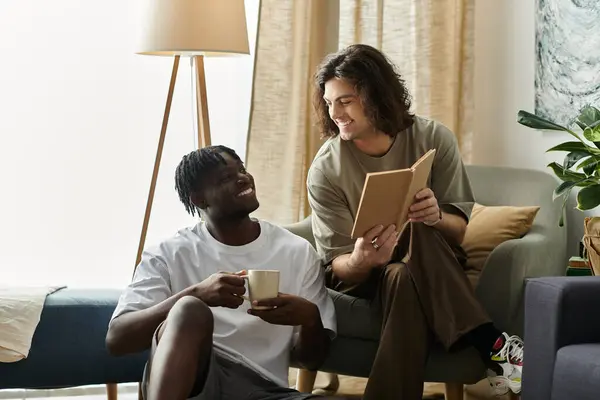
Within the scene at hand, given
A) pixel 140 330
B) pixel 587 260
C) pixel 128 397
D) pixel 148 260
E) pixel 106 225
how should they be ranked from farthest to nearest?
pixel 106 225 → pixel 128 397 → pixel 587 260 → pixel 148 260 → pixel 140 330

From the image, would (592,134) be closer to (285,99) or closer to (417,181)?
(417,181)

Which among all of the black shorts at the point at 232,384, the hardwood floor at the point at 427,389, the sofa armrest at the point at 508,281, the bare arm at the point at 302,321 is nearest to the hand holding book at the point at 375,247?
the bare arm at the point at 302,321

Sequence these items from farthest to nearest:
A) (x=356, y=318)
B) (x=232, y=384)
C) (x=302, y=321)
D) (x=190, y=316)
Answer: (x=356, y=318) < (x=302, y=321) < (x=232, y=384) < (x=190, y=316)

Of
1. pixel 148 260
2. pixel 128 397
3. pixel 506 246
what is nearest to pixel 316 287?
pixel 148 260

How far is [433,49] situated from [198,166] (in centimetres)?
163

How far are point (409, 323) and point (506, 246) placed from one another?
46cm

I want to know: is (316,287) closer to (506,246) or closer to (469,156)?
(506,246)

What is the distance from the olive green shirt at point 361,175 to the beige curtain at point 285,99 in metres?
0.77

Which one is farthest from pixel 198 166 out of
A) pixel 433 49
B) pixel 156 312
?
pixel 433 49

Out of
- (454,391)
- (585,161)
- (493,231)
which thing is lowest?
(454,391)

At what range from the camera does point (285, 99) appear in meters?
3.57

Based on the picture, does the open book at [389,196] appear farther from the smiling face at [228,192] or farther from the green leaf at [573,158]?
the green leaf at [573,158]

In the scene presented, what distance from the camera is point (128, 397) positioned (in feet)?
11.4

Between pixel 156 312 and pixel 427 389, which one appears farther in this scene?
pixel 427 389
